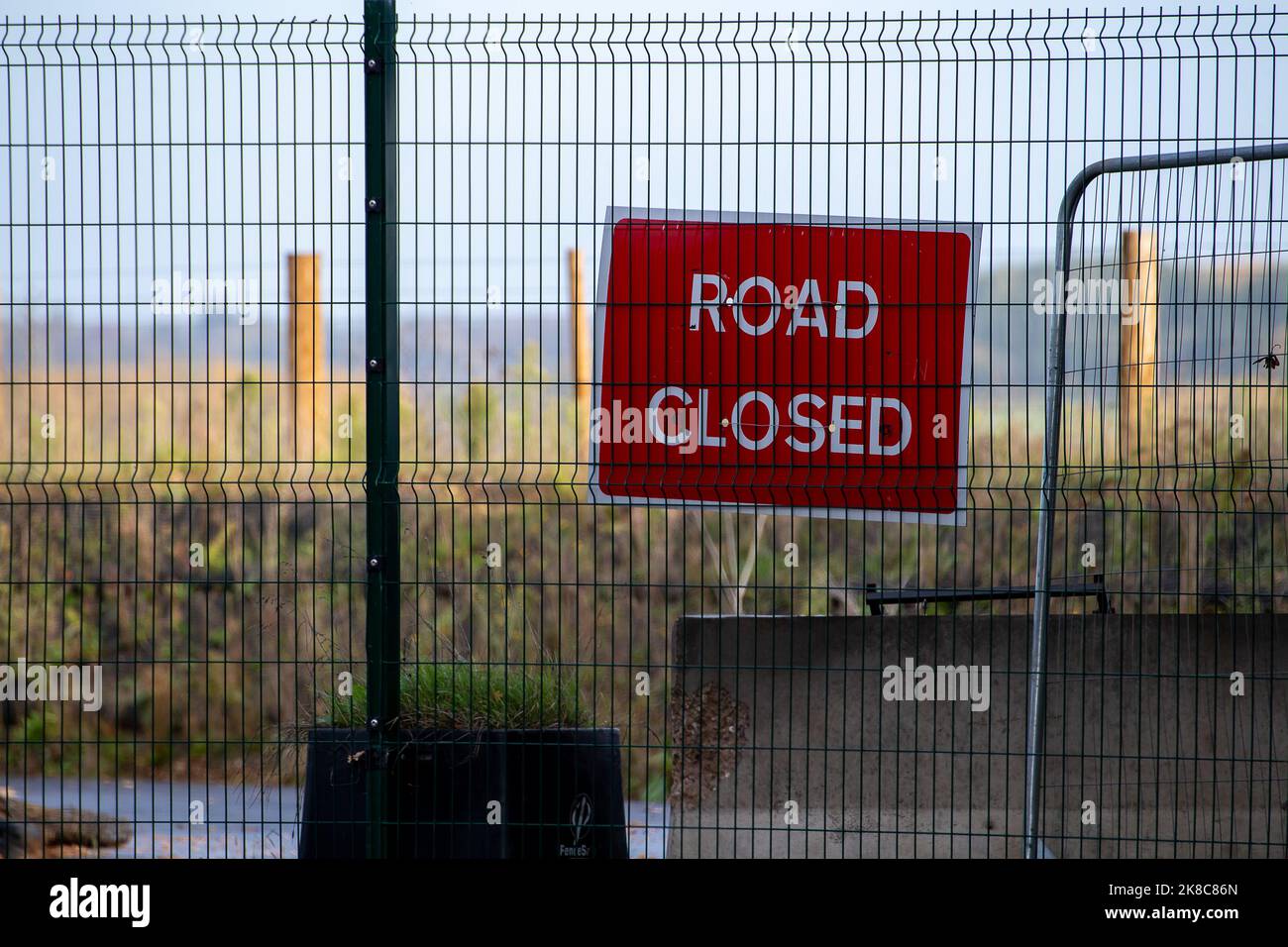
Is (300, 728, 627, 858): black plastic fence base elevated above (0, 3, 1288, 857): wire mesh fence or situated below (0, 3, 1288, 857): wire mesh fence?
below

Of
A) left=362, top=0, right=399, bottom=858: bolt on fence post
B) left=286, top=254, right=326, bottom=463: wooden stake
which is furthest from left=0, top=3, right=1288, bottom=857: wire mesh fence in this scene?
left=286, top=254, right=326, bottom=463: wooden stake

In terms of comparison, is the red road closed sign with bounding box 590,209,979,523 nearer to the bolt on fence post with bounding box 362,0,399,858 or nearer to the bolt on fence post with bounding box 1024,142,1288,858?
the bolt on fence post with bounding box 1024,142,1288,858

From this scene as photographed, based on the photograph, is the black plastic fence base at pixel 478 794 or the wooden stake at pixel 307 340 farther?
the wooden stake at pixel 307 340

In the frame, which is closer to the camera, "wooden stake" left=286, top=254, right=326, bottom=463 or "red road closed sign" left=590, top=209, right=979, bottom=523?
"red road closed sign" left=590, top=209, right=979, bottom=523

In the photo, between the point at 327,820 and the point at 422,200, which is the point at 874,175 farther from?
the point at 327,820

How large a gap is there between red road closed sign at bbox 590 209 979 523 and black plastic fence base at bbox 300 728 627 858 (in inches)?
40.0

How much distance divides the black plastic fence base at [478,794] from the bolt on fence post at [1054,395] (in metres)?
1.56

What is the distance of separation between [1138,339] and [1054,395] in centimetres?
41

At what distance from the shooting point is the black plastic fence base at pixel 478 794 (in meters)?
5.01

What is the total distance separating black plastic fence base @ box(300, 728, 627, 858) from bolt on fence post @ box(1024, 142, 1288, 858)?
1.56 metres

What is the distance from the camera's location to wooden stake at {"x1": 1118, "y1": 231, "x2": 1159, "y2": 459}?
5.02m

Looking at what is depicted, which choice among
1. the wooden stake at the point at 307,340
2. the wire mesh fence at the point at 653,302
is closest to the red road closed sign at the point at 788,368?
the wire mesh fence at the point at 653,302

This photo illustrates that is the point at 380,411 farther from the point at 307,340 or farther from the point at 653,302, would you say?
the point at 307,340

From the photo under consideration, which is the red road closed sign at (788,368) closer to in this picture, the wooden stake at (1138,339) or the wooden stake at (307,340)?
the wooden stake at (1138,339)
